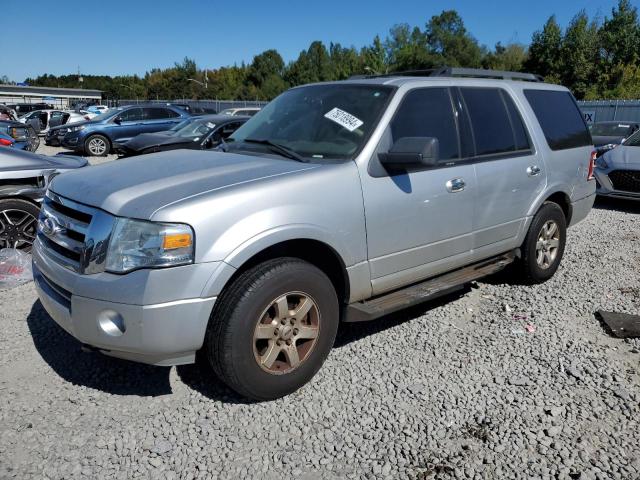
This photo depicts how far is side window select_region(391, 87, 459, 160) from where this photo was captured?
150 inches

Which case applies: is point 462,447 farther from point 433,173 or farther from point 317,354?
point 433,173

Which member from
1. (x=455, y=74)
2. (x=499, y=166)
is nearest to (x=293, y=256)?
(x=499, y=166)

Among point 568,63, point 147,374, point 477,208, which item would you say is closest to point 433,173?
point 477,208

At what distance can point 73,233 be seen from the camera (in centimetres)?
310

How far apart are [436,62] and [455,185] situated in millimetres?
84337

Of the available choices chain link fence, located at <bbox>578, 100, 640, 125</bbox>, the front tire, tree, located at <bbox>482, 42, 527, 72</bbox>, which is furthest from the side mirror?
tree, located at <bbox>482, 42, 527, 72</bbox>

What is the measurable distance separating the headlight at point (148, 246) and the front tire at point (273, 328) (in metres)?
0.37

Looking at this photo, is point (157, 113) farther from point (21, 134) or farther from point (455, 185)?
point (455, 185)

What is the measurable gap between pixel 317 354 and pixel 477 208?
1824 millimetres

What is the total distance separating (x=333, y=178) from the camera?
3299 mm

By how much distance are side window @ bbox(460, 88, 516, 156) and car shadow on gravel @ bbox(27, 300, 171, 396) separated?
2.95 metres

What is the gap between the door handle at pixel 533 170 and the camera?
473 centimetres

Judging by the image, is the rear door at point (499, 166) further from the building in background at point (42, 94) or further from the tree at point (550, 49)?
the building in background at point (42, 94)

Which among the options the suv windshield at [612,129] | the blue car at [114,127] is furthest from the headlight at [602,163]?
the blue car at [114,127]
